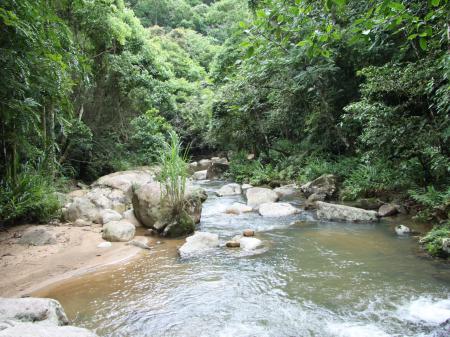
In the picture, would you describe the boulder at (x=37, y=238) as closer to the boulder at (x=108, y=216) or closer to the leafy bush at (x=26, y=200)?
the leafy bush at (x=26, y=200)

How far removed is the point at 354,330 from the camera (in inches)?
123

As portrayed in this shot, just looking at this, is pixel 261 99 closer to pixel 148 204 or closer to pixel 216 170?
pixel 216 170

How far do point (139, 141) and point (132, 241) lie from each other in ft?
29.9

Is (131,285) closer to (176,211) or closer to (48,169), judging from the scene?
(176,211)

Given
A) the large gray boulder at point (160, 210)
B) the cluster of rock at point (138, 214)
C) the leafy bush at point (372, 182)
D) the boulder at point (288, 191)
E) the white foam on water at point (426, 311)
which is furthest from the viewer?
the boulder at point (288, 191)

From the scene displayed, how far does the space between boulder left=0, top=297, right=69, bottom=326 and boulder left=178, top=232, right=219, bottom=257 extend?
2429 mm

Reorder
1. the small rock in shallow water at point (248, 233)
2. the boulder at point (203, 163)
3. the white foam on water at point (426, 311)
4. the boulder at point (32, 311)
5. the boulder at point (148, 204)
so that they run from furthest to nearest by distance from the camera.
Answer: the boulder at point (203, 163), the boulder at point (148, 204), the small rock in shallow water at point (248, 233), the white foam on water at point (426, 311), the boulder at point (32, 311)

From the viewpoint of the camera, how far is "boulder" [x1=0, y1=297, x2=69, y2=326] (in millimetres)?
2824

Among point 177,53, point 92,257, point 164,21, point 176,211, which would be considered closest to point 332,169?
point 176,211

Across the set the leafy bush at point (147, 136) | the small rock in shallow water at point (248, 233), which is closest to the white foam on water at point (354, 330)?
the small rock in shallow water at point (248, 233)

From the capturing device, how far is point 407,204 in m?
7.49

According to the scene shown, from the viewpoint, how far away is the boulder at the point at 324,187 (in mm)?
9470

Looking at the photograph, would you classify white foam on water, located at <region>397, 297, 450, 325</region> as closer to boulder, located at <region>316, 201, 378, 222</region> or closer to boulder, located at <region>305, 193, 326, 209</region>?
boulder, located at <region>316, 201, 378, 222</region>

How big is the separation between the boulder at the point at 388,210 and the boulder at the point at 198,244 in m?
3.80
